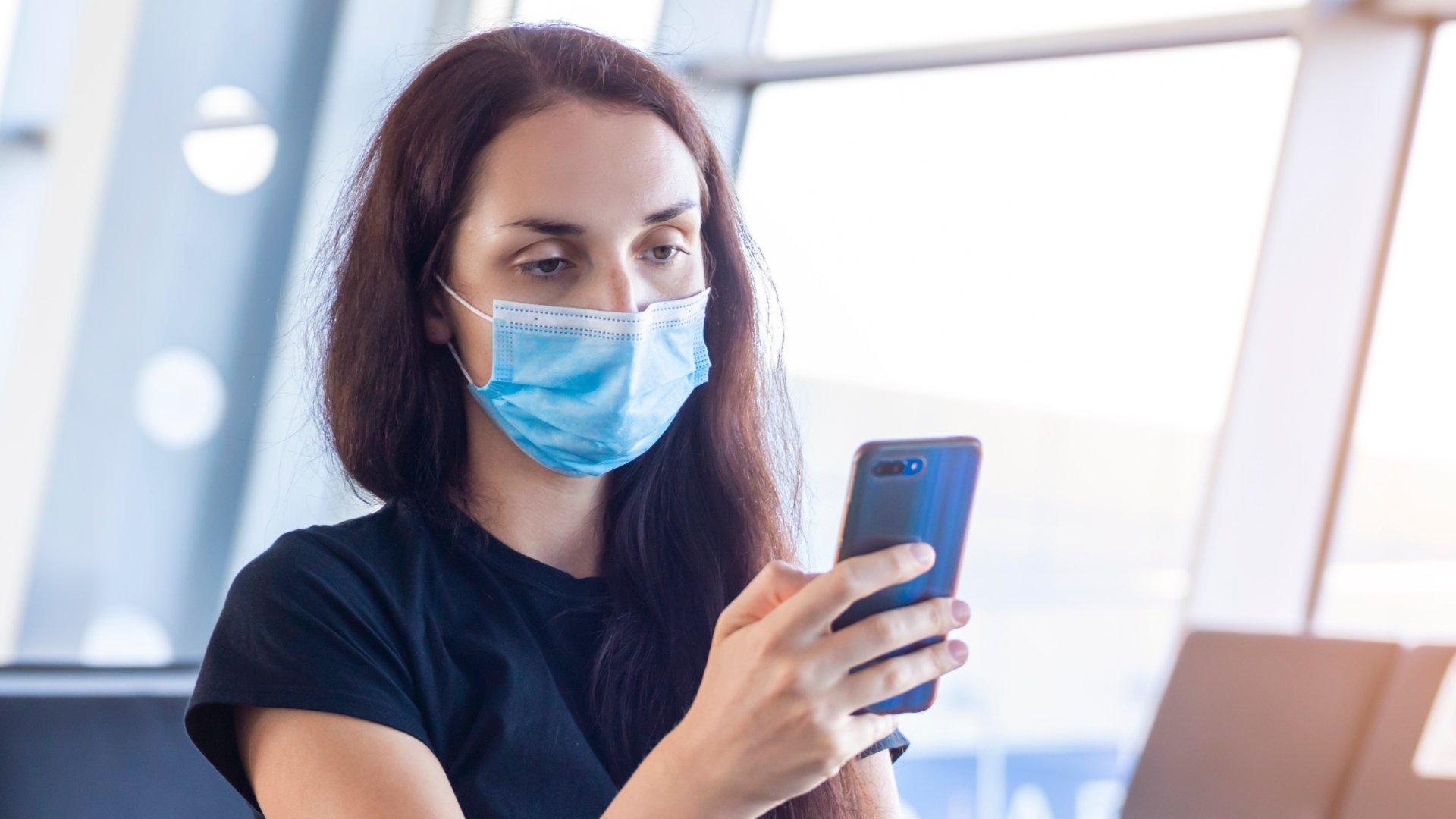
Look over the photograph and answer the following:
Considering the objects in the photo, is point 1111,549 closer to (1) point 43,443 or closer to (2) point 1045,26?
(2) point 1045,26

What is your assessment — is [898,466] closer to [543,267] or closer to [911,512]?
[911,512]

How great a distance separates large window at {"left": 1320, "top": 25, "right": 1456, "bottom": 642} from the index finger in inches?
79.4

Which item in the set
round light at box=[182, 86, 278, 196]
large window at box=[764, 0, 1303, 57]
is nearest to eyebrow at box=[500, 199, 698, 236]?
large window at box=[764, 0, 1303, 57]

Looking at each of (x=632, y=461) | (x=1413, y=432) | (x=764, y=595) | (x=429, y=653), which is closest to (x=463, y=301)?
(x=632, y=461)

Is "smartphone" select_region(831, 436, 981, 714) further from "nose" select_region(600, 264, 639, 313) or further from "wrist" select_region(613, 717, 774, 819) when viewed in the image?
"nose" select_region(600, 264, 639, 313)

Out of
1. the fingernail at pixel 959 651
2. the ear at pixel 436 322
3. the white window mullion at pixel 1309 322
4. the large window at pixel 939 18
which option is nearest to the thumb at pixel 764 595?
the fingernail at pixel 959 651

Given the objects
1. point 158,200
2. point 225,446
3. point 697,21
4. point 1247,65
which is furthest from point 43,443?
point 1247,65

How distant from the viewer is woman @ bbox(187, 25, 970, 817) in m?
1.06

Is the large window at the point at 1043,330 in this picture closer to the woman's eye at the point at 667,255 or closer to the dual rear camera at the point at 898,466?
the woman's eye at the point at 667,255

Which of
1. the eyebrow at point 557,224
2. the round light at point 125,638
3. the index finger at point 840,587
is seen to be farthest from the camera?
the round light at point 125,638

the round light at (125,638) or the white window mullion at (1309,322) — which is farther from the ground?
the white window mullion at (1309,322)

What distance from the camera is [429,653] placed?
3.76ft

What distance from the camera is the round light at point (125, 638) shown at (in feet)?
9.43

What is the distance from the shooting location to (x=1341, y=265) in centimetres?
254
